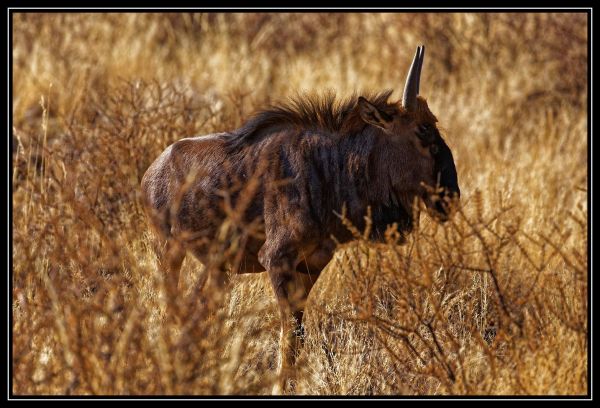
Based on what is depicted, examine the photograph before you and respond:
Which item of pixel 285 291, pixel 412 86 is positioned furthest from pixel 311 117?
pixel 285 291

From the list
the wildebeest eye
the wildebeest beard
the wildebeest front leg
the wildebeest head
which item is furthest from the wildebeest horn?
the wildebeest front leg

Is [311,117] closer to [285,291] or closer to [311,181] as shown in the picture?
[311,181]

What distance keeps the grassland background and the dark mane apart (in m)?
0.63

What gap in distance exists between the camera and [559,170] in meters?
11.2

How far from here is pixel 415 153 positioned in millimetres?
6297

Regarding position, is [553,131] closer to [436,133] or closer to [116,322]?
[436,133]

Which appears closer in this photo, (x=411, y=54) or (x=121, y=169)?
(x=121, y=169)

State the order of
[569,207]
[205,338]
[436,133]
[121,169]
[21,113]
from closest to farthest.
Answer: [205,338]
[436,133]
[121,169]
[569,207]
[21,113]

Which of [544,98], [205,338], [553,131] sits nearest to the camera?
[205,338]

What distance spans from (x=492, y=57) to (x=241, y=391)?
10357 millimetres

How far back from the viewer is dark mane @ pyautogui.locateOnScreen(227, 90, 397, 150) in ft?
21.4

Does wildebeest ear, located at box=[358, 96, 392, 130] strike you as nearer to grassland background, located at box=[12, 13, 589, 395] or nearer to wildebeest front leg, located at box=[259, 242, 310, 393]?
grassland background, located at box=[12, 13, 589, 395]

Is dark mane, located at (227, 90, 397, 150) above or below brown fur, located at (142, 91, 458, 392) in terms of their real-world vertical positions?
above

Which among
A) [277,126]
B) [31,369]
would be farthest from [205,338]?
[277,126]
